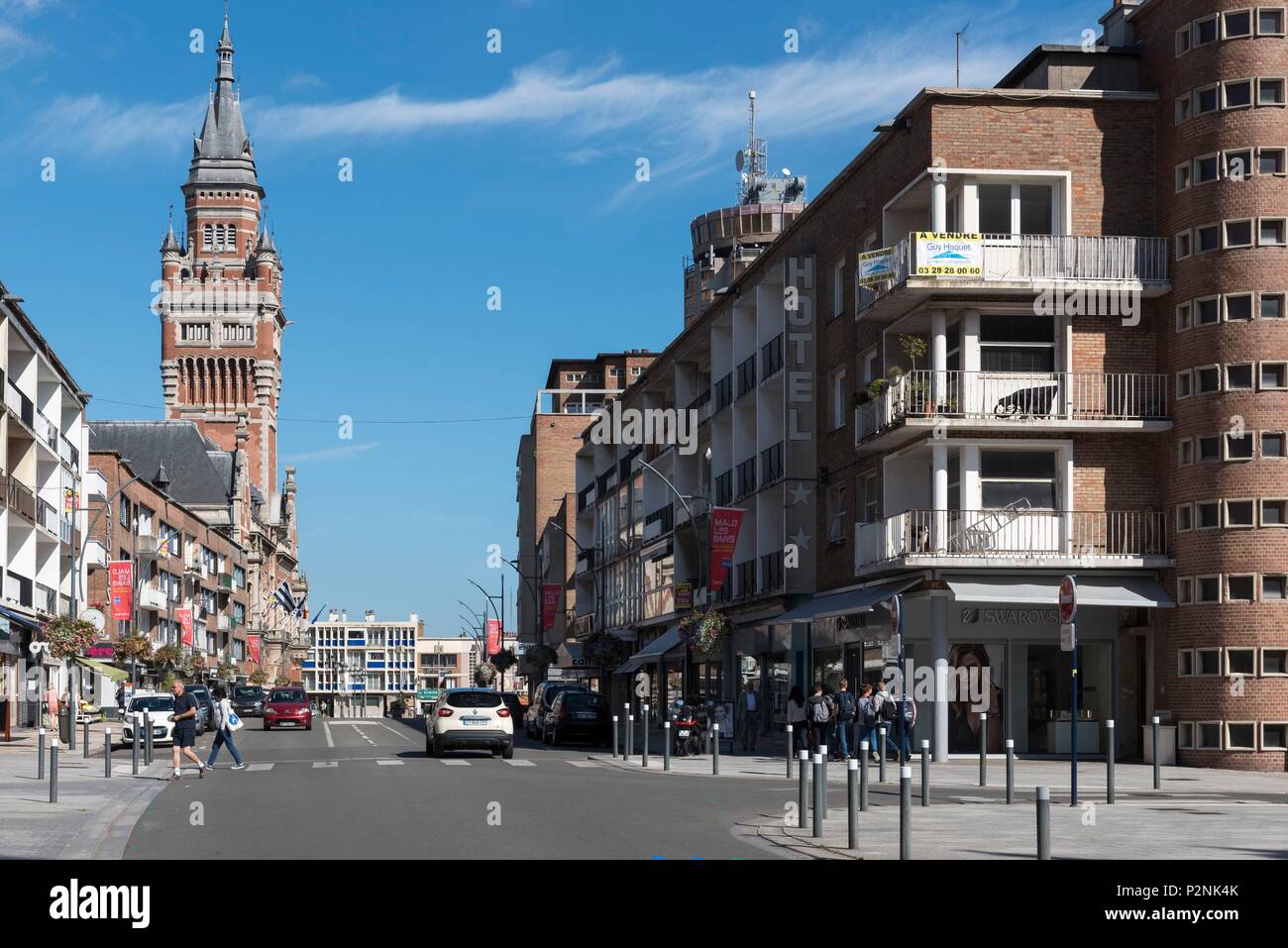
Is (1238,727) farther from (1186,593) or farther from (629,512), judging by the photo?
(629,512)

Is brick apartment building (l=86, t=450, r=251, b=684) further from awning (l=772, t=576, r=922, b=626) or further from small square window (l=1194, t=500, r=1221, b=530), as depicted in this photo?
small square window (l=1194, t=500, r=1221, b=530)

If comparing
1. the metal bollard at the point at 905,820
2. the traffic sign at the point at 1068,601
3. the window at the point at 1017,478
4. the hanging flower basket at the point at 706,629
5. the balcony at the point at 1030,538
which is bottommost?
the metal bollard at the point at 905,820

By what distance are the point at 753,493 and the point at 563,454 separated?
5813cm

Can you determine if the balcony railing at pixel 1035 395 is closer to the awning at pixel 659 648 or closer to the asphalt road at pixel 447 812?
the asphalt road at pixel 447 812

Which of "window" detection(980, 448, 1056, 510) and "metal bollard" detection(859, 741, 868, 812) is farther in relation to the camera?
"window" detection(980, 448, 1056, 510)

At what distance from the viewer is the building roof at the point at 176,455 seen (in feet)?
428

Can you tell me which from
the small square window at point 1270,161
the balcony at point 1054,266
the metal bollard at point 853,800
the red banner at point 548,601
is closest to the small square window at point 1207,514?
the balcony at point 1054,266

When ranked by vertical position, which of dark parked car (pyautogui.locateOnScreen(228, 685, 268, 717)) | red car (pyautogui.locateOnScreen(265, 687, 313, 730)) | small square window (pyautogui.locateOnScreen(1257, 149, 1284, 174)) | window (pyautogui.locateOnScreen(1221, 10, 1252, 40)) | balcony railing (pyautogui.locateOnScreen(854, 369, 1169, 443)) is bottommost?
dark parked car (pyautogui.locateOnScreen(228, 685, 268, 717))

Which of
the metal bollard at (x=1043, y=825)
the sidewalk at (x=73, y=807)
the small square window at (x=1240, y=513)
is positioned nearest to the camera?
the metal bollard at (x=1043, y=825)

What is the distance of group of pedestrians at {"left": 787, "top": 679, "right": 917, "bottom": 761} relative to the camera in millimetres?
31766

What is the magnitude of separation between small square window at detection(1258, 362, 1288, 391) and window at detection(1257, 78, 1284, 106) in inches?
203

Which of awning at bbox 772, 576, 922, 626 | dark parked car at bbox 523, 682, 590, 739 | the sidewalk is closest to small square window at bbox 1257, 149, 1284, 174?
awning at bbox 772, 576, 922, 626

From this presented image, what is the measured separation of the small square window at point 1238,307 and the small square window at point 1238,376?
0.95 meters

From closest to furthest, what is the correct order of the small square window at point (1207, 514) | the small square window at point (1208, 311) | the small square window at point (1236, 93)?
the small square window at point (1236, 93) → the small square window at point (1207, 514) → the small square window at point (1208, 311)
